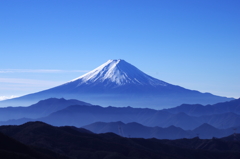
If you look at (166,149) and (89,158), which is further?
(166,149)

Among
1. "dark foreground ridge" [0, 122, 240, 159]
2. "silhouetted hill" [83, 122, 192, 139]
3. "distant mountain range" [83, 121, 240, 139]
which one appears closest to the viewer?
"dark foreground ridge" [0, 122, 240, 159]

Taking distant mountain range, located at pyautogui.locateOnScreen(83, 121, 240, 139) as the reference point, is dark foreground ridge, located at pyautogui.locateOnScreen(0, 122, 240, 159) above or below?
below

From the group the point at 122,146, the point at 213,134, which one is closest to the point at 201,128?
the point at 213,134

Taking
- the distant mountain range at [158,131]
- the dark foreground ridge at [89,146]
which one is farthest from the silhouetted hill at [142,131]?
the dark foreground ridge at [89,146]

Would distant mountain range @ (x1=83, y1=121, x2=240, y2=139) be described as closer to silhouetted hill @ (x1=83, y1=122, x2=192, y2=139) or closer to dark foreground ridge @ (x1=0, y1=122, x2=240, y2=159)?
silhouetted hill @ (x1=83, y1=122, x2=192, y2=139)

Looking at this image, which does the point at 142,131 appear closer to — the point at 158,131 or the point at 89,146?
the point at 158,131

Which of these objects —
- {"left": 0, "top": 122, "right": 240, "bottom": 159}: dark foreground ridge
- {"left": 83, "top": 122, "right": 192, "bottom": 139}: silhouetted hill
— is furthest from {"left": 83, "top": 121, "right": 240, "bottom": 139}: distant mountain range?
{"left": 0, "top": 122, "right": 240, "bottom": 159}: dark foreground ridge

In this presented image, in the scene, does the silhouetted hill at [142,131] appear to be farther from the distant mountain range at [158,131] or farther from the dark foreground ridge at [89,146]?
the dark foreground ridge at [89,146]

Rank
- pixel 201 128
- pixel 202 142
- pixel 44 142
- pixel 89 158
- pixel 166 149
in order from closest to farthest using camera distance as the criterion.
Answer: pixel 89 158, pixel 44 142, pixel 166 149, pixel 202 142, pixel 201 128

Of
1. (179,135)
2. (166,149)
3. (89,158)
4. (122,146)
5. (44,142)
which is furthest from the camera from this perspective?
(179,135)

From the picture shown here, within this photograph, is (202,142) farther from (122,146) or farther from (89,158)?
(89,158)

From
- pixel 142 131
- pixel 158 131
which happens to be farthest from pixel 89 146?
pixel 142 131
